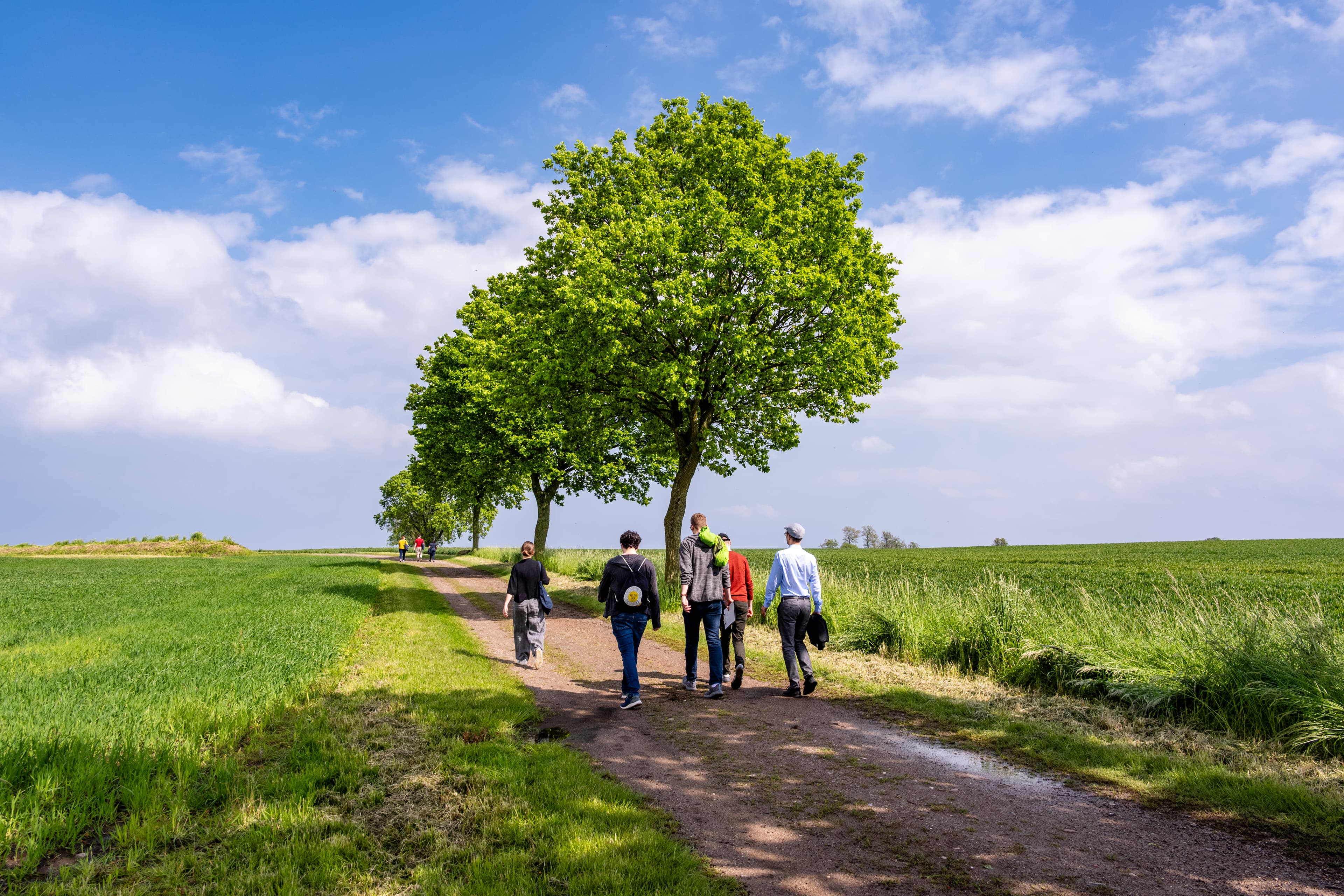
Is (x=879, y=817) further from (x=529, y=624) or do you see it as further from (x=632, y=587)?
(x=529, y=624)

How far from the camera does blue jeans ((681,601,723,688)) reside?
9.55 metres

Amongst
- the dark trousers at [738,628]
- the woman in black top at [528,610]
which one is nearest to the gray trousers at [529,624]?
the woman in black top at [528,610]

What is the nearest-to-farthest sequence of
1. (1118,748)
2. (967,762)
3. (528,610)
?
(967,762) → (1118,748) → (528,610)

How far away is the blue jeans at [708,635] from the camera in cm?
955

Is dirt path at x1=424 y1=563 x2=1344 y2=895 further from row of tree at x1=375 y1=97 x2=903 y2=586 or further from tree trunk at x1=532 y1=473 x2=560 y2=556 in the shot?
tree trunk at x1=532 y1=473 x2=560 y2=556

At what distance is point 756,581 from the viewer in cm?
1956

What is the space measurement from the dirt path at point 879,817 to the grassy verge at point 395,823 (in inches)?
22.4

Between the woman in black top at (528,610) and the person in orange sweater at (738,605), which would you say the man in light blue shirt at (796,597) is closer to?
the person in orange sweater at (738,605)

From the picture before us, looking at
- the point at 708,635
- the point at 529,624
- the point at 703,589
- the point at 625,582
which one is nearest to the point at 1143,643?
the point at 708,635

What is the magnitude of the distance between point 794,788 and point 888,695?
4368 mm

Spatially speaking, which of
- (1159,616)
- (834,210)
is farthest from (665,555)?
(1159,616)

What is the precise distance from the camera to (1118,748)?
23.3ft

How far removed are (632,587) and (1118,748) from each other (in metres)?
5.95

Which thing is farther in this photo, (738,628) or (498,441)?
(498,441)
